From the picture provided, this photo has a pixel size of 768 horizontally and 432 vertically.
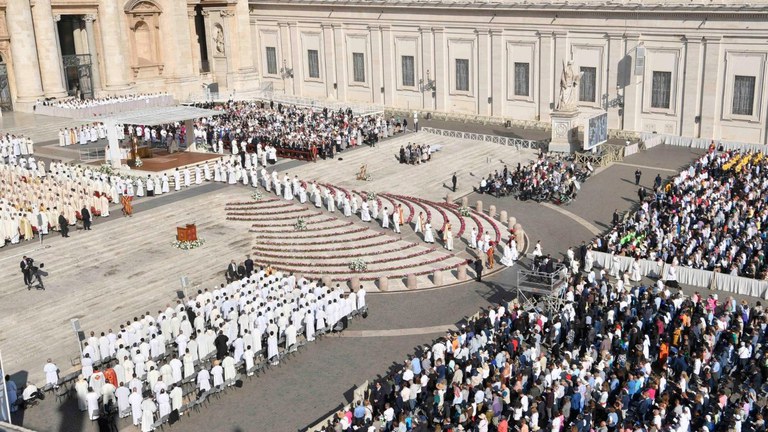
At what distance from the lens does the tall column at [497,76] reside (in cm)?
6069

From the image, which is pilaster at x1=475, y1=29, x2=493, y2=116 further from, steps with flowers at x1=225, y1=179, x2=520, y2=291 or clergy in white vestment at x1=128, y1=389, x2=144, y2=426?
clergy in white vestment at x1=128, y1=389, x2=144, y2=426

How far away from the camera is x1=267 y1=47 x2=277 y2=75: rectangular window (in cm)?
7688

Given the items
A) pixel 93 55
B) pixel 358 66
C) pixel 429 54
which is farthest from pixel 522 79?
pixel 93 55

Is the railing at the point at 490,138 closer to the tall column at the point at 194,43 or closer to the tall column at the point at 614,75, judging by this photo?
the tall column at the point at 614,75

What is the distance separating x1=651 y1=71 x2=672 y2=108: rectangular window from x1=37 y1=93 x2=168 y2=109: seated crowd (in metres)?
36.2

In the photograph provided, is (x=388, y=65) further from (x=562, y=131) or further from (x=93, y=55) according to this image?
(x=93, y=55)

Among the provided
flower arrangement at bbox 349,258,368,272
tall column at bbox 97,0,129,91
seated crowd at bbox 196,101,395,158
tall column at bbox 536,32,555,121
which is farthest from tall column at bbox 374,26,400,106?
flower arrangement at bbox 349,258,368,272

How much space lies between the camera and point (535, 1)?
2279 inches

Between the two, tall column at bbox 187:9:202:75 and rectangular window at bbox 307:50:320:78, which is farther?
rectangular window at bbox 307:50:320:78

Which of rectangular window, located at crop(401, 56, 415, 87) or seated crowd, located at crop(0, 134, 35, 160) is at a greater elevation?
rectangular window, located at crop(401, 56, 415, 87)

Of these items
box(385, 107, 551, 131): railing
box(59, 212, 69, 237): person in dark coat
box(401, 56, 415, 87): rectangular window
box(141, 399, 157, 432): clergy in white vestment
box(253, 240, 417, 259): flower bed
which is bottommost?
box(141, 399, 157, 432): clergy in white vestment

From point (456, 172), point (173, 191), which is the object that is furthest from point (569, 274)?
point (173, 191)

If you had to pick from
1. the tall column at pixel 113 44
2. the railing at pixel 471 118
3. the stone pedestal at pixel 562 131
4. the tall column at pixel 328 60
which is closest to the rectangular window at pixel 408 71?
the railing at pixel 471 118

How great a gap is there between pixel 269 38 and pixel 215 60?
6180mm
